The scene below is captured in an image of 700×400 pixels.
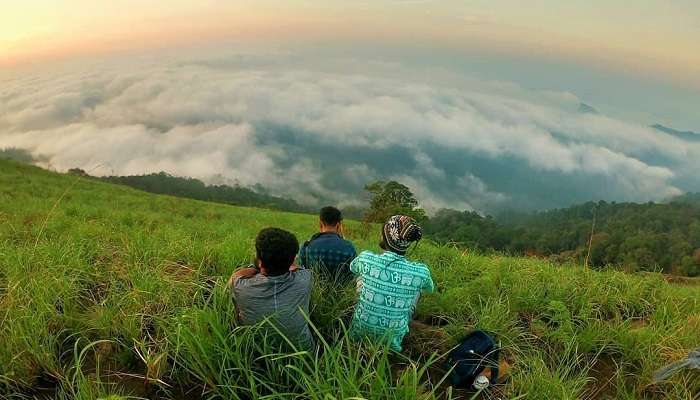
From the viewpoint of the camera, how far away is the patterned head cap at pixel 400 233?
4324 mm

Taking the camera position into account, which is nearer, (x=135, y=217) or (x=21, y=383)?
(x=21, y=383)

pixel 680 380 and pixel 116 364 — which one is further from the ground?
pixel 116 364

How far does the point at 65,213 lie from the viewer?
574 inches

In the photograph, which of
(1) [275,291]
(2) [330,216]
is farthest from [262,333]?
(2) [330,216]

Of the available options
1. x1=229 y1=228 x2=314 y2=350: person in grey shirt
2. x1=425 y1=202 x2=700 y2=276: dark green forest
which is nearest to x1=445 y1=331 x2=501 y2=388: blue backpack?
x1=229 y1=228 x2=314 y2=350: person in grey shirt

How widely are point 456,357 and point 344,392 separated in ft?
5.13

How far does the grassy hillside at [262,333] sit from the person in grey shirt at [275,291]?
0.16 m

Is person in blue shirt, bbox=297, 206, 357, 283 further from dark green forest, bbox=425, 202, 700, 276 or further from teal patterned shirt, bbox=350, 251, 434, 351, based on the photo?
dark green forest, bbox=425, 202, 700, 276

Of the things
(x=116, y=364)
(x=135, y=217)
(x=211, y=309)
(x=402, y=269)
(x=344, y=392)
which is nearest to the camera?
(x=344, y=392)

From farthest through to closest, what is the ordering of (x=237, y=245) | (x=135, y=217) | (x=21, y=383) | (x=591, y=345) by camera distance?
(x=135, y=217) < (x=237, y=245) < (x=591, y=345) < (x=21, y=383)

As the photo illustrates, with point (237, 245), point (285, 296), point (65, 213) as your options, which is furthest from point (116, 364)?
point (65, 213)

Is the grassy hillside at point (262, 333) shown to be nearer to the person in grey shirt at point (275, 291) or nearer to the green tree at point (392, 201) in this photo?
the person in grey shirt at point (275, 291)

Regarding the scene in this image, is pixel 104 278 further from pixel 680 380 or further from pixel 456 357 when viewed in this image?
pixel 680 380

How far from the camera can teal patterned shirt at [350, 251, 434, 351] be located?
4.19 meters
